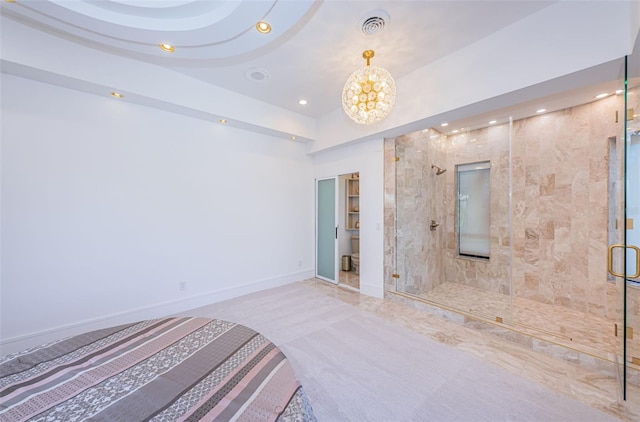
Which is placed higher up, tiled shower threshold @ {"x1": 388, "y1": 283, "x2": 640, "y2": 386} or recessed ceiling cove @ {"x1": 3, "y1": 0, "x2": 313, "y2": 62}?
recessed ceiling cove @ {"x1": 3, "y1": 0, "x2": 313, "y2": 62}

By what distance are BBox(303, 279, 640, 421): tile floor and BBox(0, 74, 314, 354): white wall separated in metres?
2.71

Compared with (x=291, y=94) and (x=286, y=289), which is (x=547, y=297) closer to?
(x=286, y=289)

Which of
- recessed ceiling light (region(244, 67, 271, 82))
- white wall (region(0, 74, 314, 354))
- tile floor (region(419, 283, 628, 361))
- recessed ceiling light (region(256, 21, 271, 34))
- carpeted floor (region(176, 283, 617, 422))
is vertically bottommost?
carpeted floor (region(176, 283, 617, 422))

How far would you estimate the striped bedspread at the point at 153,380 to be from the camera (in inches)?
37.6

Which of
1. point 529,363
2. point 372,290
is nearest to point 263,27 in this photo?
point 372,290

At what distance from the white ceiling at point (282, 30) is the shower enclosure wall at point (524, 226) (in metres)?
0.75

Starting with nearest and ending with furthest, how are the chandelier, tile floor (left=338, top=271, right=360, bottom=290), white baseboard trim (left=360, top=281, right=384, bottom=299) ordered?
the chandelier, white baseboard trim (left=360, top=281, right=384, bottom=299), tile floor (left=338, top=271, right=360, bottom=290)

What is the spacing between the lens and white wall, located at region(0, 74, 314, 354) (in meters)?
2.44

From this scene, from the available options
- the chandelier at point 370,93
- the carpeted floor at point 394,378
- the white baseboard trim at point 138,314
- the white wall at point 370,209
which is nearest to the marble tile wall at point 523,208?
the white wall at point 370,209

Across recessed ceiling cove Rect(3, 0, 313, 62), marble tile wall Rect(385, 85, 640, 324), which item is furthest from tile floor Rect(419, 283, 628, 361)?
recessed ceiling cove Rect(3, 0, 313, 62)

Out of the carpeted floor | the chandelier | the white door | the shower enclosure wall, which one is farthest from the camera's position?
the white door

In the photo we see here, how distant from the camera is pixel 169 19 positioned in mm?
2047

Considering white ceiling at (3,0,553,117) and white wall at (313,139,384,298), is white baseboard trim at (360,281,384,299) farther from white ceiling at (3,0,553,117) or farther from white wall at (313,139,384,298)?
white ceiling at (3,0,553,117)

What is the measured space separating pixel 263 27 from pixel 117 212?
283cm
